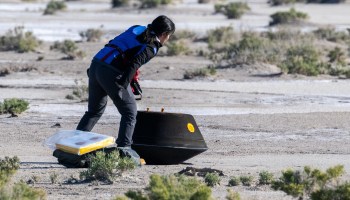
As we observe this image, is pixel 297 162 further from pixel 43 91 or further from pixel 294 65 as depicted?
pixel 294 65

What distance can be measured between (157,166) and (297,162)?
1805mm

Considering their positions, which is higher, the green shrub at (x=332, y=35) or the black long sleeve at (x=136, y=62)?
the black long sleeve at (x=136, y=62)

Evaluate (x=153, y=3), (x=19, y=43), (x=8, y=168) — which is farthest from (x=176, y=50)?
(x=153, y=3)

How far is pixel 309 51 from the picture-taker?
A: 3256 centimetres

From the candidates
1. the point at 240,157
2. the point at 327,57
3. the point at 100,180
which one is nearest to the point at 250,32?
the point at 327,57

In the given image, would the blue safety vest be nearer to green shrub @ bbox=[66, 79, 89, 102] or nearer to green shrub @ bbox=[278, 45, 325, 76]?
green shrub @ bbox=[66, 79, 89, 102]

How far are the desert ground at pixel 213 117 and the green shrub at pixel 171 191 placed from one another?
152cm

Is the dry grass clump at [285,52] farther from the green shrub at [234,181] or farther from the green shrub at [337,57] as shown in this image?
the green shrub at [234,181]

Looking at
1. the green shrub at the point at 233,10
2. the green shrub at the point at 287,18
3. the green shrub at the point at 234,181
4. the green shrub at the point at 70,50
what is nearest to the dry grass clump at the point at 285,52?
the green shrub at the point at 70,50

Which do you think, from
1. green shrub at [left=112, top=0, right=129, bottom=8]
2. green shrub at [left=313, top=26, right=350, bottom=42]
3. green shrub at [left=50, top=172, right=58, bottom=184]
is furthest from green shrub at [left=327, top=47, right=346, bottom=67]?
green shrub at [left=112, top=0, right=129, bottom=8]

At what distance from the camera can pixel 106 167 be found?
11.5 meters

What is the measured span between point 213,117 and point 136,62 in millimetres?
7063

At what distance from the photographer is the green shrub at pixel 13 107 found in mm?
19375

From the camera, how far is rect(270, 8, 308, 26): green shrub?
1897 inches
